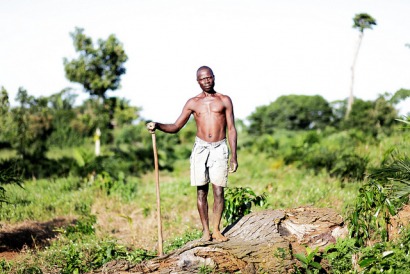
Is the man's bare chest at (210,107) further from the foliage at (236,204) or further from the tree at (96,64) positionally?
the tree at (96,64)

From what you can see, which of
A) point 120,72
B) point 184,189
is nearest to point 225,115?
point 184,189

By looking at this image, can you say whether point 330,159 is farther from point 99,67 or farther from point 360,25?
point 360,25

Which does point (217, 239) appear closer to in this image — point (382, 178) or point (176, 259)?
point (176, 259)

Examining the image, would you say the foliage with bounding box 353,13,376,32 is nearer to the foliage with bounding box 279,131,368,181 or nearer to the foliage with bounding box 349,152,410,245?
the foliage with bounding box 279,131,368,181

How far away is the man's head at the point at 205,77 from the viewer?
5.50 m

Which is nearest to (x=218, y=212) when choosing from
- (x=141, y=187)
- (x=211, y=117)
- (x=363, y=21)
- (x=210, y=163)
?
(x=210, y=163)

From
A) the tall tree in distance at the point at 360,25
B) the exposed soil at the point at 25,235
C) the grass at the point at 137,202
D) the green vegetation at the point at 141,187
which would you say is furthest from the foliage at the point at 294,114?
the exposed soil at the point at 25,235

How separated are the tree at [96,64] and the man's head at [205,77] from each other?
416 inches

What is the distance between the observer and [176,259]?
5094 millimetres

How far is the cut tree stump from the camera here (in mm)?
5047

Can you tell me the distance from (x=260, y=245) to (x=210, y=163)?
1.09 metres

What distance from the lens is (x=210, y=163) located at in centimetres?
555

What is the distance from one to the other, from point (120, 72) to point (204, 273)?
12.2 metres

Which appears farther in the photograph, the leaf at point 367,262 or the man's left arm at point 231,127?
the man's left arm at point 231,127
